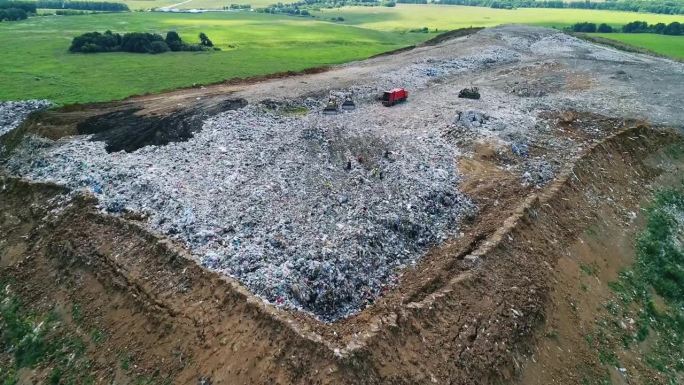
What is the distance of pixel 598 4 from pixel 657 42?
89.9 metres

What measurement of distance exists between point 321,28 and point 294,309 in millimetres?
79609

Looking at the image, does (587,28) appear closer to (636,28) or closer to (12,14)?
(636,28)

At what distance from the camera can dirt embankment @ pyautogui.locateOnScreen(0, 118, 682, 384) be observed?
14.3m

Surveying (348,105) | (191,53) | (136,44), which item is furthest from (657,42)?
(136,44)

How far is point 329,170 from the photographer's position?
2388 centimetres

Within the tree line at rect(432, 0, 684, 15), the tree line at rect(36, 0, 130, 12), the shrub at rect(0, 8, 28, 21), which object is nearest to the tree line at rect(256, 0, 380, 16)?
the tree line at rect(432, 0, 684, 15)

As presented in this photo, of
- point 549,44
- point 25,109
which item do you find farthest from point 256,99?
point 549,44

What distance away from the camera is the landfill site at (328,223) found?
50.2ft

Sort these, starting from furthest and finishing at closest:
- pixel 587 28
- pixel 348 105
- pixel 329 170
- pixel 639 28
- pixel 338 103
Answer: pixel 639 28
pixel 587 28
pixel 338 103
pixel 348 105
pixel 329 170

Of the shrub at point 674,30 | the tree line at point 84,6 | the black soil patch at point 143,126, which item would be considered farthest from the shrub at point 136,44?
the shrub at point 674,30

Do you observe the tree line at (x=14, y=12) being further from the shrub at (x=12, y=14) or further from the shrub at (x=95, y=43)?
the shrub at (x=95, y=43)

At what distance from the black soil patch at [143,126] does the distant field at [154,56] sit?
366 inches

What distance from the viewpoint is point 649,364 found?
1792 cm

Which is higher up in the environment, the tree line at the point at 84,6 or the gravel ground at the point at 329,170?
the tree line at the point at 84,6
